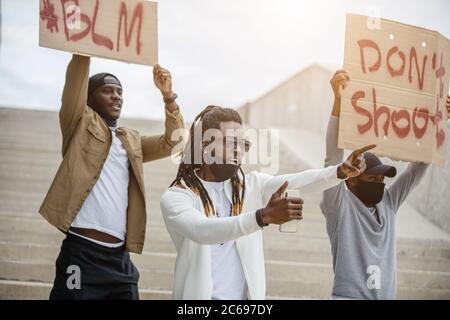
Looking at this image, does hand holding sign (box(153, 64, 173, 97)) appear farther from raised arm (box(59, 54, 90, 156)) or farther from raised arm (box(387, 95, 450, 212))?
raised arm (box(387, 95, 450, 212))

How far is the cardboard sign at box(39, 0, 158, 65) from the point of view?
7.97 ft

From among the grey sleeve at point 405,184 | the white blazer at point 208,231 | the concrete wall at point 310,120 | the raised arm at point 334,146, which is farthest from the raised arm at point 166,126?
the concrete wall at point 310,120

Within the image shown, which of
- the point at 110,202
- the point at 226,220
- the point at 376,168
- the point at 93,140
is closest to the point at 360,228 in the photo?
the point at 376,168

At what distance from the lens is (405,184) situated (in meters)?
2.61

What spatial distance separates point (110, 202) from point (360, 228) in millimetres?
1046

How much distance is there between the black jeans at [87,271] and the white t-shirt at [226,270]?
1.66ft

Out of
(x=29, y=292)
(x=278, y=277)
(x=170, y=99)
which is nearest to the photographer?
(x=170, y=99)

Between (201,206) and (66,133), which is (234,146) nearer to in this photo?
(201,206)

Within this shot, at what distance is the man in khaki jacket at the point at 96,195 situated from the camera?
2.35m

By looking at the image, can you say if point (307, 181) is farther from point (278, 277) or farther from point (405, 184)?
point (278, 277)

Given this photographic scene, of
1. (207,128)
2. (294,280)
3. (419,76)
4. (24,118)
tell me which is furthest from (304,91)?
(207,128)

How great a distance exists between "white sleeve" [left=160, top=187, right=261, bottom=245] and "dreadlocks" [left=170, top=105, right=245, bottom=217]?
0.06 meters

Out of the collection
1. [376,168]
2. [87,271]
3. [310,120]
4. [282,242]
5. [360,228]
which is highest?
[310,120]

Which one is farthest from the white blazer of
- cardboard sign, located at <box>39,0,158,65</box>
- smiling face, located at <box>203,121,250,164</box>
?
cardboard sign, located at <box>39,0,158,65</box>
